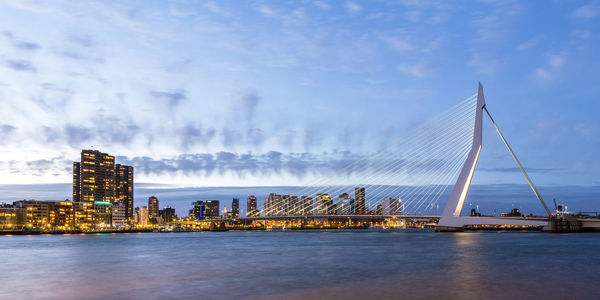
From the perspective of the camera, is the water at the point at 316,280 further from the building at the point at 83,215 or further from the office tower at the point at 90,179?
the office tower at the point at 90,179

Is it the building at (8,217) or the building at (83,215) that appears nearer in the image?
the building at (8,217)

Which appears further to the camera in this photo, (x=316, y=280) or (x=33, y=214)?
(x=33, y=214)

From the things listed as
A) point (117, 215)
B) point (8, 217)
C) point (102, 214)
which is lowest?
point (117, 215)

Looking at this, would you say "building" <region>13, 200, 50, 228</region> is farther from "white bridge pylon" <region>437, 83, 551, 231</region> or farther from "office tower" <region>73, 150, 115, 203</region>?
"white bridge pylon" <region>437, 83, 551, 231</region>

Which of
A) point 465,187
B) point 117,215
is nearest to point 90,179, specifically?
point 117,215

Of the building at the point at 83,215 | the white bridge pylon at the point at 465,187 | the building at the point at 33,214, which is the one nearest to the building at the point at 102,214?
the building at the point at 83,215

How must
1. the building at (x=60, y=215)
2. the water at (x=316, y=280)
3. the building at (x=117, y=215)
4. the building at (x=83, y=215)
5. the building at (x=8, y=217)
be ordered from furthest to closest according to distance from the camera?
the building at (x=117, y=215) < the building at (x=83, y=215) < the building at (x=60, y=215) < the building at (x=8, y=217) < the water at (x=316, y=280)

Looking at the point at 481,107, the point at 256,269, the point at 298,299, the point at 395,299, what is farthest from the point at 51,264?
the point at 481,107

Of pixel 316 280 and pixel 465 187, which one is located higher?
pixel 465 187

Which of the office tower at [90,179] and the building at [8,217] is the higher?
the office tower at [90,179]

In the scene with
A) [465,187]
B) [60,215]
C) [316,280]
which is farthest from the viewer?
[60,215]

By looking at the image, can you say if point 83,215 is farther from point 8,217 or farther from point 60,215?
point 8,217

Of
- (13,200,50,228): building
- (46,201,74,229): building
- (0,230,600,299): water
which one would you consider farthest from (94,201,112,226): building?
(0,230,600,299): water

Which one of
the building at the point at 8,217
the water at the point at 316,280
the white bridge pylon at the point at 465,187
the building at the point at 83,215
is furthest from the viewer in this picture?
the building at the point at 83,215
